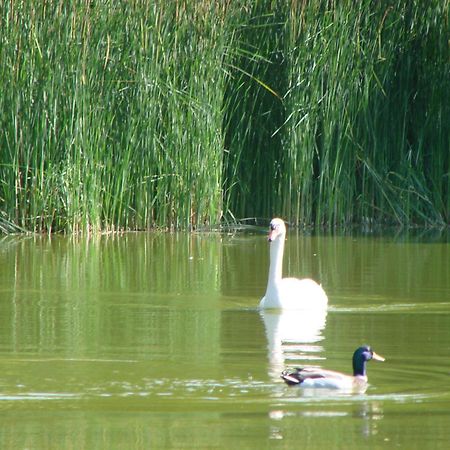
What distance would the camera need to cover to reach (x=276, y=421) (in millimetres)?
6406

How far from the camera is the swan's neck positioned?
1049 cm

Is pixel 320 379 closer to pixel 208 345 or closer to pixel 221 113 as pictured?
pixel 208 345

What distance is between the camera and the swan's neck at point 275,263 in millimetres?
10492

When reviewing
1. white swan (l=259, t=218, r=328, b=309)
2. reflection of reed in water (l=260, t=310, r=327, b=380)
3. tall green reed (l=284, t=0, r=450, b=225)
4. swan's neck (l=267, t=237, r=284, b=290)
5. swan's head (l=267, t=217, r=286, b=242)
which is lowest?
reflection of reed in water (l=260, t=310, r=327, b=380)

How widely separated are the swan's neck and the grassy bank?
168 inches

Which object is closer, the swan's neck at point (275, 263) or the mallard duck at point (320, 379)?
the mallard duck at point (320, 379)

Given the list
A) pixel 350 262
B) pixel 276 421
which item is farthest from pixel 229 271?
pixel 276 421

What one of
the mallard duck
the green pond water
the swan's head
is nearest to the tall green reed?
the green pond water

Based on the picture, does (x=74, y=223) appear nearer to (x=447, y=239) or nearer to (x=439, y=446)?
(x=447, y=239)

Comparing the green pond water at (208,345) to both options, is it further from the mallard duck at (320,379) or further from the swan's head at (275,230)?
the swan's head at (275,230)

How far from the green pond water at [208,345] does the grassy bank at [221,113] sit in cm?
113

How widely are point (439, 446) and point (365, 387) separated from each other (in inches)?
46.3

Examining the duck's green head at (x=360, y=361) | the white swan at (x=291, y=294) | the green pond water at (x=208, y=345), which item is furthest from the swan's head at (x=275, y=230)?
the duck's green head at (x=360, y=361)

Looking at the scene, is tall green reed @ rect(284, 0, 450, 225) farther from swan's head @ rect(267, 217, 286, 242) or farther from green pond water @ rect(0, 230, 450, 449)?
swan's head @ rect(267, 217, 286, 242)
